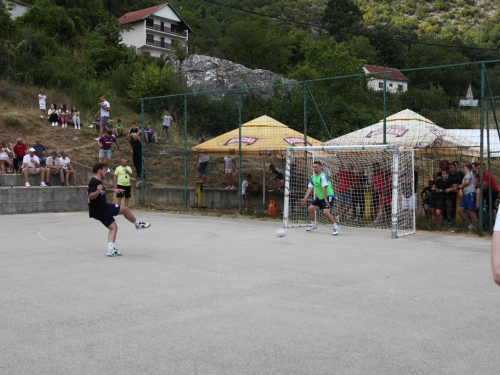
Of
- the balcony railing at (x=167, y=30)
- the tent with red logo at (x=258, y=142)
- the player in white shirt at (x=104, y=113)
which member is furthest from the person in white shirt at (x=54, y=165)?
the balcony railing at (x=167, y=30)

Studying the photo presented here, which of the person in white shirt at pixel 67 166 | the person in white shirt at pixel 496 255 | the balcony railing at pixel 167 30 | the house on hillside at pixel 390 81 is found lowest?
the person in white shirt at pixel 496 255

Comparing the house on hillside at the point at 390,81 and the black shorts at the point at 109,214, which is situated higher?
the house on hillside at the point at 390,81

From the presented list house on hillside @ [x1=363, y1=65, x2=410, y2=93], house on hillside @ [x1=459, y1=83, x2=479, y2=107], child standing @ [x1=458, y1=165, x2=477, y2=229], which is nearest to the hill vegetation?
house on hillside @ [x1=459, y1=83, x2=479, y2=107]

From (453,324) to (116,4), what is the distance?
82.3m

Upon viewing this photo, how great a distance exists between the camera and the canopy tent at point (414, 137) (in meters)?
15.9

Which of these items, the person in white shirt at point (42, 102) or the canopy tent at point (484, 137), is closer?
the canopy tent at point (484, 137)

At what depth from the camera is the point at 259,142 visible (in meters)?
19.5

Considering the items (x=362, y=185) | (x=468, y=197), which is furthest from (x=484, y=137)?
(x=362, y=185)

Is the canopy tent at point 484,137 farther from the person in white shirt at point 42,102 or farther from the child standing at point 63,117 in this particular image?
the person in white shirt at point 42,102

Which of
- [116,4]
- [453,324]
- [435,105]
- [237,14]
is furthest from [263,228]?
[237,14]

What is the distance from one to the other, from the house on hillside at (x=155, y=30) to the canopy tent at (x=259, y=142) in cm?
6094

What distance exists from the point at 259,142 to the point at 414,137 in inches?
217

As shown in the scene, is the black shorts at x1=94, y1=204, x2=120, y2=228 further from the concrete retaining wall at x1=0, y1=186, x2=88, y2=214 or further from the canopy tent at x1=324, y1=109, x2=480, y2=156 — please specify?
the concrete retaining wall at x1=0, y1=186, x2=88, y2=214

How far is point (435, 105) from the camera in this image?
1783 centimetres
